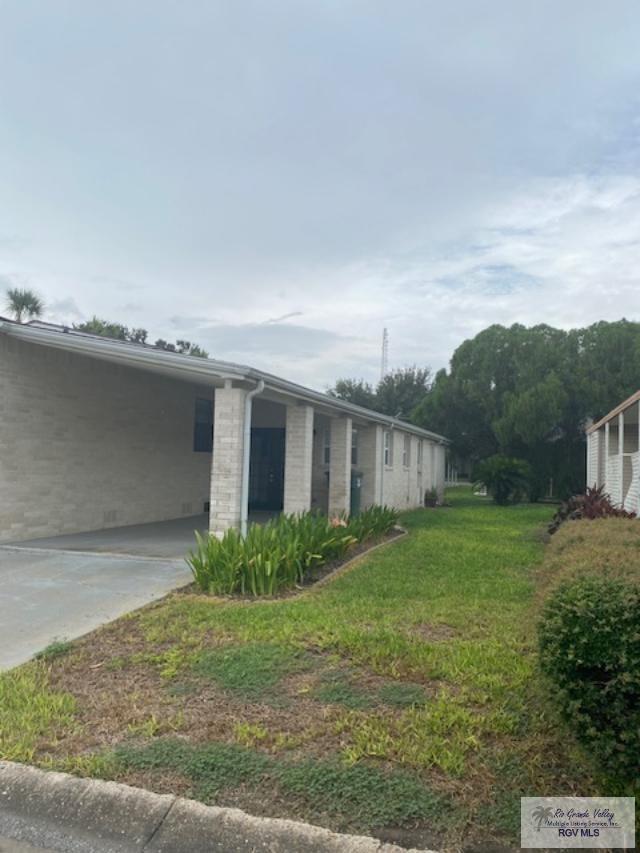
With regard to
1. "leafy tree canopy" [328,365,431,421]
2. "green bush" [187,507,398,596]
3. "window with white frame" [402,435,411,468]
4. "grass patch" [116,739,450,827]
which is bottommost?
"grass patch" [116,739,450,827]

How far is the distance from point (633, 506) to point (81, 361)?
10441 mm

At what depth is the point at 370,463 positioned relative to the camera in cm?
1569

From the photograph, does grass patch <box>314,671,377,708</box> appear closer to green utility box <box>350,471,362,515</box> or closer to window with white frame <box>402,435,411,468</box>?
green utility box <box>350,471,362,515</box>

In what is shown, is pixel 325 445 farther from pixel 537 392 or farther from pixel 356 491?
pixel 537 392

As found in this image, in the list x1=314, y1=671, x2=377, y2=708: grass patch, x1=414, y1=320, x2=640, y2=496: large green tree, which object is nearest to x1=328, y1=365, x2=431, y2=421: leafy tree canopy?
x1=414, y1=320, x2=640, y2=496: large green tree

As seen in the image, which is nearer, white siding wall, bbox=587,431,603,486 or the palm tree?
white siding wall, bbox=587,431,603,486

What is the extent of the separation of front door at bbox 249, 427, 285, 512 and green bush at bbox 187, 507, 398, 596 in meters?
8.51

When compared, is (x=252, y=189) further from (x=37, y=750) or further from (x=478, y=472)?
(x=478, y=472)

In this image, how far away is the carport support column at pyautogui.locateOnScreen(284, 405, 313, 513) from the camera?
11.0m

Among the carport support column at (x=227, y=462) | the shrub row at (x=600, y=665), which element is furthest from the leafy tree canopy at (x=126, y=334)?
the shrub row at (x=600, y=665)

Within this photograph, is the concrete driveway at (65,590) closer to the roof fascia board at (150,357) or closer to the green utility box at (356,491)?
the roof fascia board at (150,357)

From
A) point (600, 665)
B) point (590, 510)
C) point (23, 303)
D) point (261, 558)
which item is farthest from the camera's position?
point (23, 303)

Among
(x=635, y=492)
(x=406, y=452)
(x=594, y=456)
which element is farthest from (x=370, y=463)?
(x=594, y=456)

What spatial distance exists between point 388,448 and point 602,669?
14983 mm
